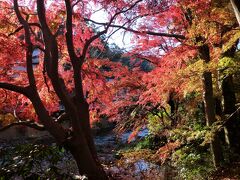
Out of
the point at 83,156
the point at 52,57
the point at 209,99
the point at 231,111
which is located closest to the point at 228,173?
the point at 209,99

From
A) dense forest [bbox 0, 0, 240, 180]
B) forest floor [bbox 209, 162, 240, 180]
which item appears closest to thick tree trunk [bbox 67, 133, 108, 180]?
dense forest [bbox 0, 0, 240, 180]

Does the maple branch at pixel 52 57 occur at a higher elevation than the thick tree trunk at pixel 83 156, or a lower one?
higher

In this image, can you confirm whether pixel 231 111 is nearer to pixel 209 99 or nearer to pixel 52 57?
pixel 209 99

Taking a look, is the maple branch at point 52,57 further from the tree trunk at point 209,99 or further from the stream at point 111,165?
the tree trunk at point 209,99

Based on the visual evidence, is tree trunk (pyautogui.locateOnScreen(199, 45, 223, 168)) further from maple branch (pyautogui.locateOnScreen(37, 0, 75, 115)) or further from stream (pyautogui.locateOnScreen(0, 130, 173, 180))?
maple branch (pyautogui.locateOnScreen(37, 0, 75, 115))

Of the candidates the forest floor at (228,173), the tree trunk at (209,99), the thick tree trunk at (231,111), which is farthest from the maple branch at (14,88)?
the thick tree trunk at (231,111)

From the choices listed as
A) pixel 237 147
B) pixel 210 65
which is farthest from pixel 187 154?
pixel 210 65

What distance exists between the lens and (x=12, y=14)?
830 cm

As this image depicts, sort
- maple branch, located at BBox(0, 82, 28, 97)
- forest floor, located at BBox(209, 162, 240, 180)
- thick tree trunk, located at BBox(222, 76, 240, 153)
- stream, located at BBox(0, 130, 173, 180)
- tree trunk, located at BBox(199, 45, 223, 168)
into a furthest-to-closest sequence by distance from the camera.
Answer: thick tree trunk, located at BBox(222, 76, 240, 153) → forest floor, located at BBox(209, 162, 240, 180) → tree trunk, located at BBox(199, 45, 223, 168) → stream, located at BBox(0, 130, 173, 180) → maple branch, located at BBox(0, 82, 28, 97)

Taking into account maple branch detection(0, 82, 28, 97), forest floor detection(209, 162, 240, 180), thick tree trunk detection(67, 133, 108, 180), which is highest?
A: maple branch detection(0, 82, 28, 97)

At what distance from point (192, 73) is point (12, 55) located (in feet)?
14.7

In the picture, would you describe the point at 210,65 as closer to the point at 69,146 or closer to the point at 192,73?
the point at 192,73

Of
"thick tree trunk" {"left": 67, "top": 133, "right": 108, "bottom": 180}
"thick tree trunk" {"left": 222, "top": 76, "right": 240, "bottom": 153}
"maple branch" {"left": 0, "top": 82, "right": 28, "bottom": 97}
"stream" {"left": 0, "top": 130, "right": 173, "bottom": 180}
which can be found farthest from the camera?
"thick tree trunk" {"left": 222, "top": 76, "right": 240, "bottom": 153}

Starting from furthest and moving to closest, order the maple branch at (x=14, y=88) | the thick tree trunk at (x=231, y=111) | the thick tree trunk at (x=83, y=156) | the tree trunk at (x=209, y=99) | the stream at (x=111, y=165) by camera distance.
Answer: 1. the thick tree trunk at (x=231, y=111)
2. the tree trunk at (x=209, y=99)
3. the stream at (x=111, y=165)
4. the thick tree trunk at (x=83, y=156)
5. the maple branch at (x=14, y=88)
